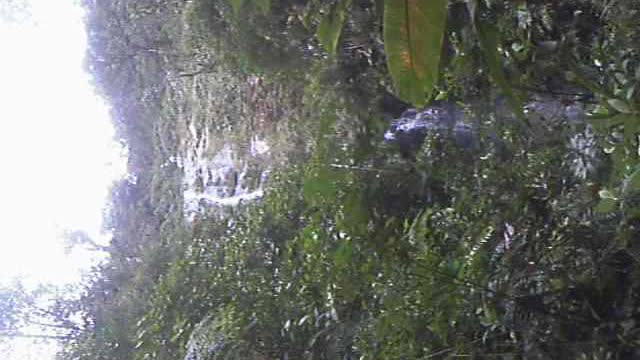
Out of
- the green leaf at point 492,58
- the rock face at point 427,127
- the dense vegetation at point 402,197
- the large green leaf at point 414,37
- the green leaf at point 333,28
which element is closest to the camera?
the large green leaf at point 414,37

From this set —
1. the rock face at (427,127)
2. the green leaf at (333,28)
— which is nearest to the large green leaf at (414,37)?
the green leaf at (333,28)

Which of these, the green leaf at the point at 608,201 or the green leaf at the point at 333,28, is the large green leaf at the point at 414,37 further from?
the green leaf at the point at 608,201

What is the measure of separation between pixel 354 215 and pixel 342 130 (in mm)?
363

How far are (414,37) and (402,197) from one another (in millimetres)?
1677

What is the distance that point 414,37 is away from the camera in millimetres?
596

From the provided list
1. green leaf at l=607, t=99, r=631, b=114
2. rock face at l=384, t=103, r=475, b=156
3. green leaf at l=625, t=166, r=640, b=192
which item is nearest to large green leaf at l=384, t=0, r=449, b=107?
green leaf at l=625, t=166, r=640, b=192

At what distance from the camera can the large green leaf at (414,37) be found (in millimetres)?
583

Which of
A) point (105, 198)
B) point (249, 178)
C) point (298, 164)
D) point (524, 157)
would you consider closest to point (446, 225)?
point (524, 157)

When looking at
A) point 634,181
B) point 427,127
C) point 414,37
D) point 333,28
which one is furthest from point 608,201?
point 427,127

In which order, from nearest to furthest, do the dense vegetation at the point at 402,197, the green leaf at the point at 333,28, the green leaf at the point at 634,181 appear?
the green leaf at the point at 333,28, the green leaf at the point at 634,181, the dense vegetation at the point at 402,197

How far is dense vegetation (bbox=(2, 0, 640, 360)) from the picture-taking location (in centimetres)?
146

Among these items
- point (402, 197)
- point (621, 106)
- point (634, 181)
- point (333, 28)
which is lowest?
point (402, 197)

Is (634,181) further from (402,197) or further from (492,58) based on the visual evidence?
(402,197)

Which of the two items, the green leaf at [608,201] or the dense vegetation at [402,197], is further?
the dense vegetation at [402,197]
